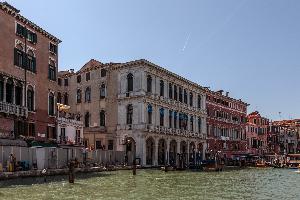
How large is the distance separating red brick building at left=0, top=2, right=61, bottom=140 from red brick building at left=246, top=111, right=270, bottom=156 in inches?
2021

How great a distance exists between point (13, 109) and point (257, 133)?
204ft

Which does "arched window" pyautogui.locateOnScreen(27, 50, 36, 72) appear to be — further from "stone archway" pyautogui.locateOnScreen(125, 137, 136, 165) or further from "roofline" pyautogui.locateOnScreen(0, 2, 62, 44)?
"stone archway" pyautogui.locateOnScreen(125, 137, 136, 165)

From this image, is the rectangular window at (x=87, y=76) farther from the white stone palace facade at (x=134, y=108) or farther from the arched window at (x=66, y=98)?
the arched window at (x=66, y=98)

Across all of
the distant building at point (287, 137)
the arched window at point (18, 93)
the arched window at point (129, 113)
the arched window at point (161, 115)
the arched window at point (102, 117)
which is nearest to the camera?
the arched window at point (18, 93)

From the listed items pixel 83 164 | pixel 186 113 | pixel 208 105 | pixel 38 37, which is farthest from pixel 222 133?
pixel 38 37

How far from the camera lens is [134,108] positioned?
172ft

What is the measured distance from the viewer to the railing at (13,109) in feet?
111

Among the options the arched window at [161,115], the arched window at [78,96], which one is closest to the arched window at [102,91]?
the arched window at [78,96]

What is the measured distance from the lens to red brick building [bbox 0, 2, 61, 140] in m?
35.2

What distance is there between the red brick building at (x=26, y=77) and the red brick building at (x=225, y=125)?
32.7 meters

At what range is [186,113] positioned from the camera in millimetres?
61906

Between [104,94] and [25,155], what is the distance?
21.8 metres

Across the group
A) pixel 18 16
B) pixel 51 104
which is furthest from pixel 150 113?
pixel 18 16

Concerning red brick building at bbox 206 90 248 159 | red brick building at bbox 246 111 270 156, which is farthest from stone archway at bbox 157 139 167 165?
red brick building at bbox 246 111 270 156
